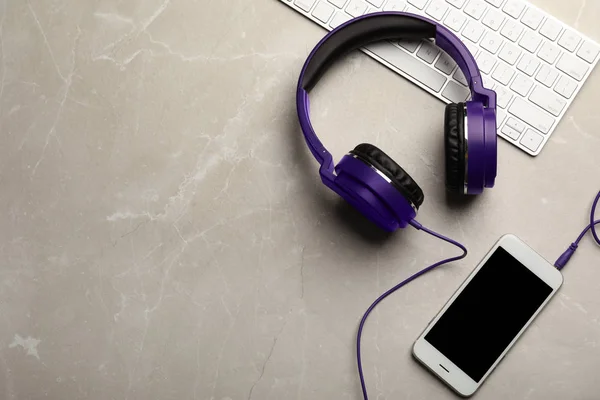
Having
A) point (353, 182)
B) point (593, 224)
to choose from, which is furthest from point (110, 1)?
point (593, 224)

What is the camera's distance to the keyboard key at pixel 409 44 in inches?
35.7

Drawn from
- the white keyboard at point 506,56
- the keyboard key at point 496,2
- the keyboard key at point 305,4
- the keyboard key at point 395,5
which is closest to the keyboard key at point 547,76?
the white keyboard at point 506,56

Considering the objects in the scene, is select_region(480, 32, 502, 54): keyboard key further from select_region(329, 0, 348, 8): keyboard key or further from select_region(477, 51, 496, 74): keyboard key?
select_region(329, 0, 348, 8): keyboard key

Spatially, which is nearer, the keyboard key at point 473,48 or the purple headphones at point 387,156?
the purple headphones at point 387,156

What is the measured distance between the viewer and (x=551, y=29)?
90 cm

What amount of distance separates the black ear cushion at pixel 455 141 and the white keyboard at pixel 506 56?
0.09 m

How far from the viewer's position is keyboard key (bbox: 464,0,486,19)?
2.96 feet

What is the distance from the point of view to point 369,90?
914mm

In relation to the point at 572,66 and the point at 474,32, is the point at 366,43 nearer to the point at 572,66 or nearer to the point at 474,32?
the point at 474,32

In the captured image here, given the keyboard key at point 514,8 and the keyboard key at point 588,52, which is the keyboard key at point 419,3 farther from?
the keyboard key at point 588,52

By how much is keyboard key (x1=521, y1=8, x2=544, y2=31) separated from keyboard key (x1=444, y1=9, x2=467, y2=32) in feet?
0.27

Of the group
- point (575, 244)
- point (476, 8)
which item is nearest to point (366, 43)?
point (476, 8)

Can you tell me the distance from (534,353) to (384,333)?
20cm

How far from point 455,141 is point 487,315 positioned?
0.81 feet
